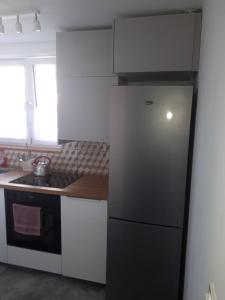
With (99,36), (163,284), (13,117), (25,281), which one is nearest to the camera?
(163,284)

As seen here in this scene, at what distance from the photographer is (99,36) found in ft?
6.71

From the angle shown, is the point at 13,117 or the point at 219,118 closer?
the point at 219,118

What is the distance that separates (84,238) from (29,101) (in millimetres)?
1626

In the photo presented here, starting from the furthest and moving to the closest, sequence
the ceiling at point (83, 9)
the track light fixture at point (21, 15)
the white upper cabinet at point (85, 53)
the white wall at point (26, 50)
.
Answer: the white wall at point (26, 50) → the white upper cabinet at point (85, 53) → the track light fixture at point (21, 15) → the ceiling at point (83, 9)

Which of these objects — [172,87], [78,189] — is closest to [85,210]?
[78,189]

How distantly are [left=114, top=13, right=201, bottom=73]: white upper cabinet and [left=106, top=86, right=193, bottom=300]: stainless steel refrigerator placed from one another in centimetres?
21

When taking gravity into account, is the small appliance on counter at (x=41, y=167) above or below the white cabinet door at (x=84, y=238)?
above

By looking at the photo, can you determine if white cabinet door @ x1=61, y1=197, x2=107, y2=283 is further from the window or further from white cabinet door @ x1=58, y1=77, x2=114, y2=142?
the window

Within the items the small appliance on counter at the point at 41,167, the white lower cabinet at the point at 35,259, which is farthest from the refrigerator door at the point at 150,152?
the small appliance on counter at the point at 41,167

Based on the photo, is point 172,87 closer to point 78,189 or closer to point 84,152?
point 78,189

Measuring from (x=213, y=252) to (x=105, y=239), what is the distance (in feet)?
4.55

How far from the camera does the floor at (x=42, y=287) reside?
7.03 ft

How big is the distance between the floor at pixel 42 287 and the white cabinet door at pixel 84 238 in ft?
0.36

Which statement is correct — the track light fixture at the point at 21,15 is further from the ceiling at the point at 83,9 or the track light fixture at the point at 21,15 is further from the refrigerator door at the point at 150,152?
the refrigerator door at the point at 150,152
